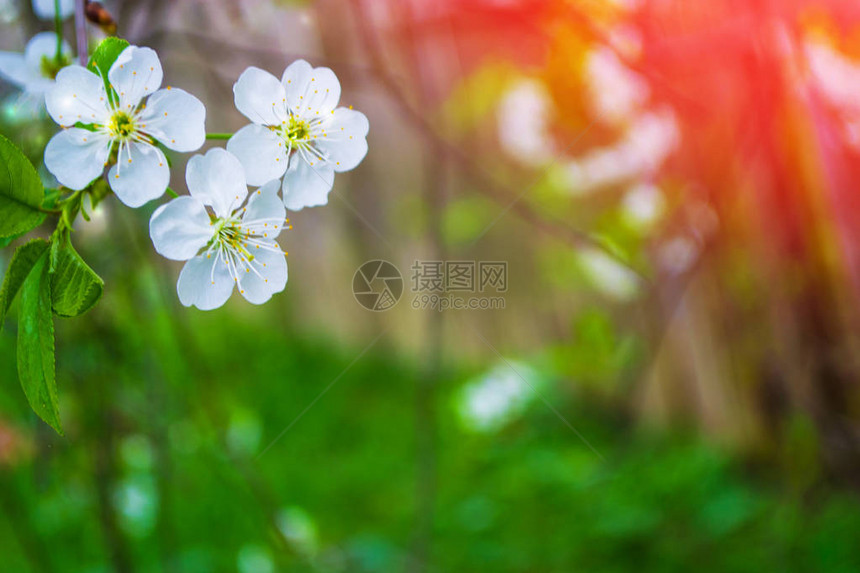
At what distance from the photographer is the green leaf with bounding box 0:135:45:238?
0.93ft

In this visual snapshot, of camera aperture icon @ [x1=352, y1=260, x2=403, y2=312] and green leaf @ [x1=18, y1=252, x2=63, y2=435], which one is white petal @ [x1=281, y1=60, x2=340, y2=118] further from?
camera aperture icon @ [x1=352, y1=260, x2=403, y2=312]

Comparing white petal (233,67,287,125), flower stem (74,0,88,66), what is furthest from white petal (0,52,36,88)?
white petal (233,67,287,125)

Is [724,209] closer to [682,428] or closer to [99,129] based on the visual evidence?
[682,428]

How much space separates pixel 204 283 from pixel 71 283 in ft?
0.20

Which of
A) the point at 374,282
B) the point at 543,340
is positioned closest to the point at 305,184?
the point at 374,282

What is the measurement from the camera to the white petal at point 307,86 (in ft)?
1.10

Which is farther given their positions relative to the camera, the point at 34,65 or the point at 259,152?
the point at 34,65

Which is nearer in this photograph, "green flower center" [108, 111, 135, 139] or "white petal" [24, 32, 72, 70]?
"green flower center" [108, 111, 135, 139]

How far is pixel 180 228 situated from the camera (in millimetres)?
309

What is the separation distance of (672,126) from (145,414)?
0.89 metres

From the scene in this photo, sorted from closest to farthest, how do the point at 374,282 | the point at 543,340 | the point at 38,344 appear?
the point at 38,344, the point at 374,282, the point at 543,340

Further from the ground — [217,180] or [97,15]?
[97,15]

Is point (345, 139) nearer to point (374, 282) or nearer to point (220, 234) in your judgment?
point (220, 234)

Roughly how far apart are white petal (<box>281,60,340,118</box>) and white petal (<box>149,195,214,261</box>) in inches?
3.0
